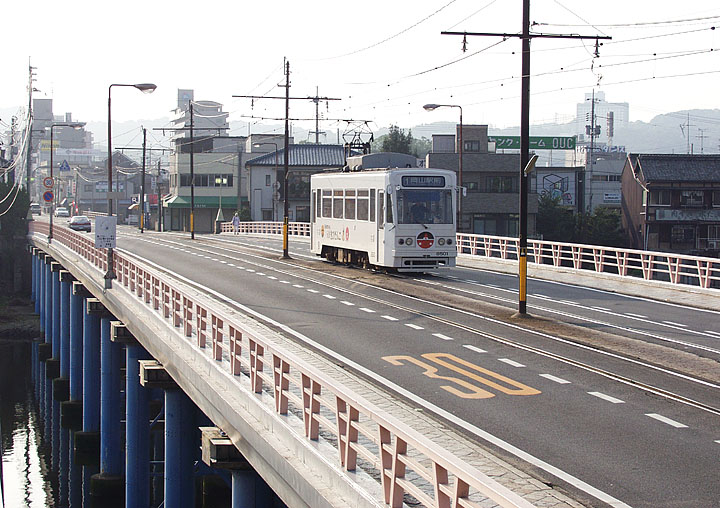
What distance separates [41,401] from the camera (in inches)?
1539

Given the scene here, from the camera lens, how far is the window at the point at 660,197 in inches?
2501

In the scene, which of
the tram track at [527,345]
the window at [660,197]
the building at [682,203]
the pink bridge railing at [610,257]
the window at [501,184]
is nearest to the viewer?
the tram track at [527,345]

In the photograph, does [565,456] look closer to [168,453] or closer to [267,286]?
[168,453]

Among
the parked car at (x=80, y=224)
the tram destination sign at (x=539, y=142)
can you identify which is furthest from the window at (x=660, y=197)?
the parked car at (x=80, y=224)

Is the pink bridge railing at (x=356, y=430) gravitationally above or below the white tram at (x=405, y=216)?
below

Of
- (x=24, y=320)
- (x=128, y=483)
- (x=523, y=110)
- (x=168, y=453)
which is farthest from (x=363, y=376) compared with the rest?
(x=24, y=320)

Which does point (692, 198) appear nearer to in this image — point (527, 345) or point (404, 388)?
point (527, 345)

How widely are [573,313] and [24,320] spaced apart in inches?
1707

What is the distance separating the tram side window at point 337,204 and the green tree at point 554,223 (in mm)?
38367

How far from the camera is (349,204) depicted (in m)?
33.2

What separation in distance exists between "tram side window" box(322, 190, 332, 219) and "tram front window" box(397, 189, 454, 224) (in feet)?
20.0

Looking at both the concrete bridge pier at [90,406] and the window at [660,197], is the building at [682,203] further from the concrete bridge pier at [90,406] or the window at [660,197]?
the concrete bridge pier at [90,406]

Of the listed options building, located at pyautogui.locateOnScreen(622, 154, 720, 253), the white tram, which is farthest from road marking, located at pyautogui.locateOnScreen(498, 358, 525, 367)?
building, located at pyautogui.locateOnScreen(622, 154, 720, 253)

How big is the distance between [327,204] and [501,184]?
3907 cm
